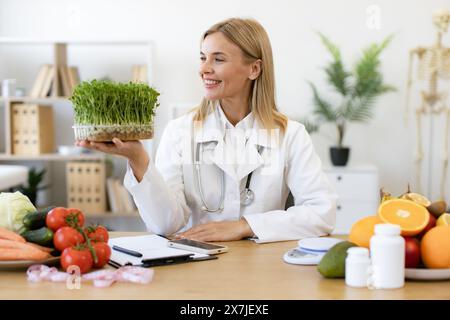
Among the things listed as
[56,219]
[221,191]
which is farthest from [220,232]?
[56,219]

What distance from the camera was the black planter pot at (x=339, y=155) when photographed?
529cm

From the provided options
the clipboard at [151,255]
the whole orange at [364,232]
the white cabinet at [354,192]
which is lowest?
the white cabinet at [354,192]

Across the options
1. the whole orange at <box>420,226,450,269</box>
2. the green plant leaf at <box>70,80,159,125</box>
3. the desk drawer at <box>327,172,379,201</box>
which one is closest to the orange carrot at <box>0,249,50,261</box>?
the green plant leaf at <box>70,80,159,125</box>

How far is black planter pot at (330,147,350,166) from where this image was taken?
5285 mm

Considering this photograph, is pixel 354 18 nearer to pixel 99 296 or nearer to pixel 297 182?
pixel 297 182

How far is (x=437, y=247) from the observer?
1.66 meters

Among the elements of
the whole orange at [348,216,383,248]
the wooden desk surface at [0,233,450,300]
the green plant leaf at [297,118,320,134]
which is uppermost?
the green plant leaf at [297,118,320,134]

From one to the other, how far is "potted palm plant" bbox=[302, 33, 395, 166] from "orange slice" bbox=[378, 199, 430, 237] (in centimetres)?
353

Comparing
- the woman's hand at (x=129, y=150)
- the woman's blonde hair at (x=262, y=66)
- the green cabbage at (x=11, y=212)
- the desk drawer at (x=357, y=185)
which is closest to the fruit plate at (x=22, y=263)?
the green cabbage at (x=11, y=212)

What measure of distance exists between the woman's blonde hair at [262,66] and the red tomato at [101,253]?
38.9 inches

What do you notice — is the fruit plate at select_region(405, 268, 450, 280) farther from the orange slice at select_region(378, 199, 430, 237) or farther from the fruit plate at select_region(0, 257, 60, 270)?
the fruit plate at select_region(0, 257, 60, 270)

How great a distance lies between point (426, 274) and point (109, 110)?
2.98 ft

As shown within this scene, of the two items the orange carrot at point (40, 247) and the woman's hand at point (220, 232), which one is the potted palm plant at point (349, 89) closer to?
the woman's hand at point (220, 232)
